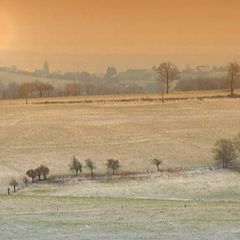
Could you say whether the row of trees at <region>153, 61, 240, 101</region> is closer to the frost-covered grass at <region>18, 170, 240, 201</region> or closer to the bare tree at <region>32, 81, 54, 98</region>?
the bare tree at <region>32, 81, 54, 98</region>

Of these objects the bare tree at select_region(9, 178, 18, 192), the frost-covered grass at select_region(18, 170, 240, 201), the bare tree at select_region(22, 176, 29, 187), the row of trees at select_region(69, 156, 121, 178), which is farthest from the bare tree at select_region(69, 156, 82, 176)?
the bare tree at select_region(9, 178, 18, 192)

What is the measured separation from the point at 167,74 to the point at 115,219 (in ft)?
234

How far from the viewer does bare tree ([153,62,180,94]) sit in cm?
8356

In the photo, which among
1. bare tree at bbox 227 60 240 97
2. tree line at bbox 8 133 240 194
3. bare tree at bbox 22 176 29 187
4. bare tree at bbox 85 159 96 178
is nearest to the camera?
bare tree at bbox 22 176 29 187

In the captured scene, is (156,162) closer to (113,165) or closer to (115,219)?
(113,165)

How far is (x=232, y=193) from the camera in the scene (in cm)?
2412

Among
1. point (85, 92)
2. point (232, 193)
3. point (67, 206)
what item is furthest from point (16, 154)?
point (85, 92)

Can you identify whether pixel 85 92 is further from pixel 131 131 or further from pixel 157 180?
pixel 157 180

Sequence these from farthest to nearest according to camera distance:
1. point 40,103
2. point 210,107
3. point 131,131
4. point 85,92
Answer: point 85,92 → point 40,103 → point 210,107 → point 131,131

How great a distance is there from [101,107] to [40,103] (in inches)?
333

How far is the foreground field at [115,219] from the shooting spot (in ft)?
42.2

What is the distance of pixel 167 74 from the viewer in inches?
3339

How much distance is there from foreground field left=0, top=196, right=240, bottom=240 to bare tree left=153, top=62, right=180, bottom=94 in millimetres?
66918

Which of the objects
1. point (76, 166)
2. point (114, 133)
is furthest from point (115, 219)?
point (114, 133)
